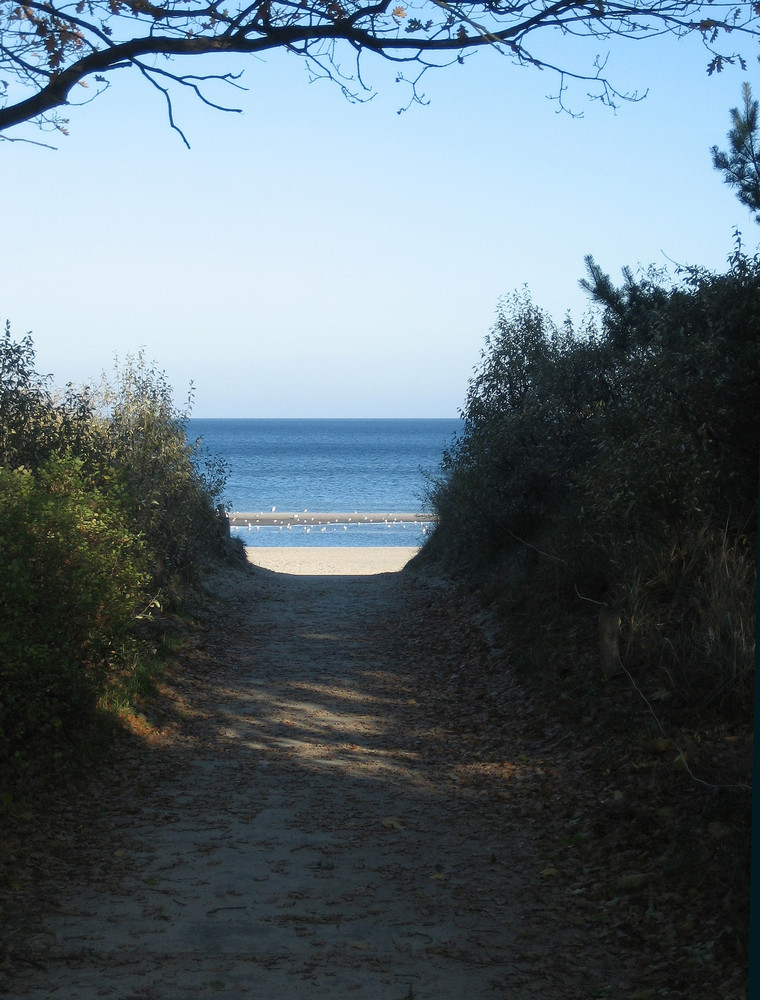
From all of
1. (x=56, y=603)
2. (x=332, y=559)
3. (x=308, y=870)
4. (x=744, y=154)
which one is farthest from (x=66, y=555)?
(x=332, y=559)

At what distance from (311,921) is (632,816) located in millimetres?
2437

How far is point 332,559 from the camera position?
3150cm

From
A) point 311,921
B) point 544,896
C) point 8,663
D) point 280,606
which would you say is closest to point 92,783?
point 8,663

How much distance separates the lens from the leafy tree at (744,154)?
11328 mm

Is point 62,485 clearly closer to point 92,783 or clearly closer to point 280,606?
point 92,783

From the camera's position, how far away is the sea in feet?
135

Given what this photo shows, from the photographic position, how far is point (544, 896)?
18.8 ft

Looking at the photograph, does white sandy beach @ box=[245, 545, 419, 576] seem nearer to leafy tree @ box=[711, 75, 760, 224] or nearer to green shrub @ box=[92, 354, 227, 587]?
green shrub @ box=[92, 354, 227, 587]

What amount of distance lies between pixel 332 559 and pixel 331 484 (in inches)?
1798

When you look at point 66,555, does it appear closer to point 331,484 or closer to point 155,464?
point 155,464

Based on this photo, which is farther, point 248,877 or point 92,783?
point 92,783

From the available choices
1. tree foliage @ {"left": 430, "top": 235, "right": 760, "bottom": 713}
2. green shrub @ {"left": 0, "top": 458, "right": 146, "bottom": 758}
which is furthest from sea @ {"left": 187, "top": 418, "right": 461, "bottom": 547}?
green shrub @ {"left": 0, "top": 458, "right": 146, "bottom": 758}

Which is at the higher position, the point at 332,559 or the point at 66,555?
the point at 66,555

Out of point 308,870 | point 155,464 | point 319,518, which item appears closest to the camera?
point 308,870
